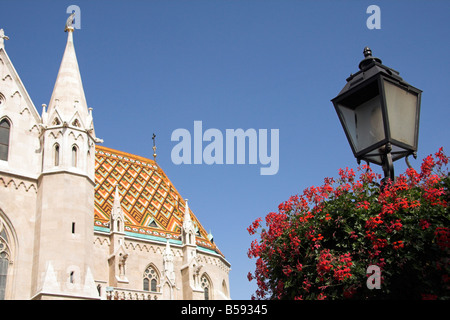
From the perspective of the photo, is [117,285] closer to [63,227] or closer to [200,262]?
[200,262]

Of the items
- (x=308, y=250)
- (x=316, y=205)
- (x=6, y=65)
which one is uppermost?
(x=6, y=65)

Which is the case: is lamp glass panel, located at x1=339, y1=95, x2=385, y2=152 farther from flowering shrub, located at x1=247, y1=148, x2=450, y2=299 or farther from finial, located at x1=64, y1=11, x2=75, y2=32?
finial, located at x1=64, y1=11, x2=75, y2=32

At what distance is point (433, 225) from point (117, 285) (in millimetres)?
22802

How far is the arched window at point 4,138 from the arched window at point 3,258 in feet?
7.42

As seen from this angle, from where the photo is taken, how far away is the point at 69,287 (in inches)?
634

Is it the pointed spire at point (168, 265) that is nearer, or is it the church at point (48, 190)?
the church at point (48, 190)

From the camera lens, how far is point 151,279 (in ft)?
96.3

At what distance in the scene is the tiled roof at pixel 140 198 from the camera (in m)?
30.1

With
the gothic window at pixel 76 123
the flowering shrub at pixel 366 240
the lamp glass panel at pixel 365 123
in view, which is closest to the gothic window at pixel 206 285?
the gothic window at pixel 76 123

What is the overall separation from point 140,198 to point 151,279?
5616 mm

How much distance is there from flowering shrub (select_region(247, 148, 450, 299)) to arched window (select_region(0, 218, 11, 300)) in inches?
475

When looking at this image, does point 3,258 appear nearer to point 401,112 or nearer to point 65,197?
point 65,197

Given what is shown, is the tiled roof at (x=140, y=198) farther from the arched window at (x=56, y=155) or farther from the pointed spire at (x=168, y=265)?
the arched window at (x=56, y=155)
